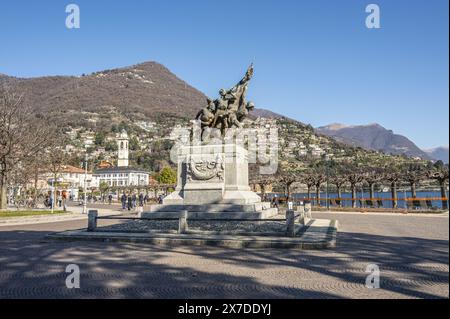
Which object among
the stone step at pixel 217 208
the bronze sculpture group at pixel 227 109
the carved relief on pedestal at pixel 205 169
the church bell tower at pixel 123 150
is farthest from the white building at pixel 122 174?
the carved relief on pedestal at pixel 205 169

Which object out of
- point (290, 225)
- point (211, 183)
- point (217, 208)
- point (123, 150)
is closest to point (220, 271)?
point (290, 225)

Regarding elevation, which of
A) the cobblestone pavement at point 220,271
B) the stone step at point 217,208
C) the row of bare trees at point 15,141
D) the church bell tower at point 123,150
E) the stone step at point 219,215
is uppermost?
the church bell tower at point 123,150

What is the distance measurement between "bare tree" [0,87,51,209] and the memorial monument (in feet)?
42.9

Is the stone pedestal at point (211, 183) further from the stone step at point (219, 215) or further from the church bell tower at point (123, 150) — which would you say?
the church bell tower at point (123, 150)

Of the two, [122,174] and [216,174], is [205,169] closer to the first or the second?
[216,174]

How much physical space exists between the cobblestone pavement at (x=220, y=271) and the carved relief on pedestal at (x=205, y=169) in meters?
7.34

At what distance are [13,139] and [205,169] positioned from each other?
51.8ft

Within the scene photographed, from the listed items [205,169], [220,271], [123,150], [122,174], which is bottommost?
[220,271]

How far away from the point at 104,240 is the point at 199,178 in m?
6.93

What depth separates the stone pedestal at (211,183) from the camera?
1897 centimetres

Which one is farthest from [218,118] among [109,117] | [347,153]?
[109,117]

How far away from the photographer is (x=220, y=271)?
8.53 m

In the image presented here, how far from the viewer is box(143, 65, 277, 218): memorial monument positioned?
18.7 m
